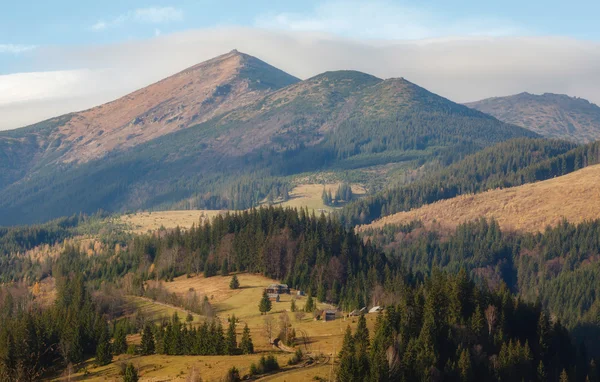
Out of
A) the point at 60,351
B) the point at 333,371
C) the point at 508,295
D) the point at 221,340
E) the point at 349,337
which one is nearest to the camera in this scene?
the point at 333,371

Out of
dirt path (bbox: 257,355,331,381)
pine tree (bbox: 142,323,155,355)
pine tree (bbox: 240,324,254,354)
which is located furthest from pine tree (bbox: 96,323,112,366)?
dirt path (bbox: 257,355,331,381)

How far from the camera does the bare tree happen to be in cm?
17162

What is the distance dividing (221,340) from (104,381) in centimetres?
2155

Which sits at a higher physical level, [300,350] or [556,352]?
[300,350]

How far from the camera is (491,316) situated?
173 meters

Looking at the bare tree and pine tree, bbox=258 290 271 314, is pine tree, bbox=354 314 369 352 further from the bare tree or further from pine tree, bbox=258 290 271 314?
pine tree, bbox=258 290 271 314

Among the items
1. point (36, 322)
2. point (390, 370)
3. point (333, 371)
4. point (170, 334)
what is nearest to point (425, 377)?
point (390, 370)

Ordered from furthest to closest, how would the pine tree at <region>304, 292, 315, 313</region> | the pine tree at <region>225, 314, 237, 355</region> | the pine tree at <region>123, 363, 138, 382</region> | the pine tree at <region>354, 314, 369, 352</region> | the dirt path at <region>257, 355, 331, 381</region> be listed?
the pine tree at <region>304, 292, 315, 313</region>
the pine tree at <region>225, 314, 237, 355</region>
the pine tree at <region>354, 314, 369, 352</region>
the pine tree at <region>123, 363, 138, 382</region>
the dirt path at <region>257, 355, 331, 381</region>

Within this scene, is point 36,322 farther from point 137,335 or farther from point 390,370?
point 390,370

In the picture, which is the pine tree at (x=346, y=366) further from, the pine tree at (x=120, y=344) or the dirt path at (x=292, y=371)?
the pine tree at (x=120, y=344)

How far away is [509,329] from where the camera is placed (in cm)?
17662

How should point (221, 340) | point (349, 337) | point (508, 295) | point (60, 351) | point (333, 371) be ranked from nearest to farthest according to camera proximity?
point (333, 371) < point (349, 337) < point (221, 340) < point (60, 351) < point (508, 295)

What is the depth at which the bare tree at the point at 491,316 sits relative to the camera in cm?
17162

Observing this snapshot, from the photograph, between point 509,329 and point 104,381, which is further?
point 509,329
